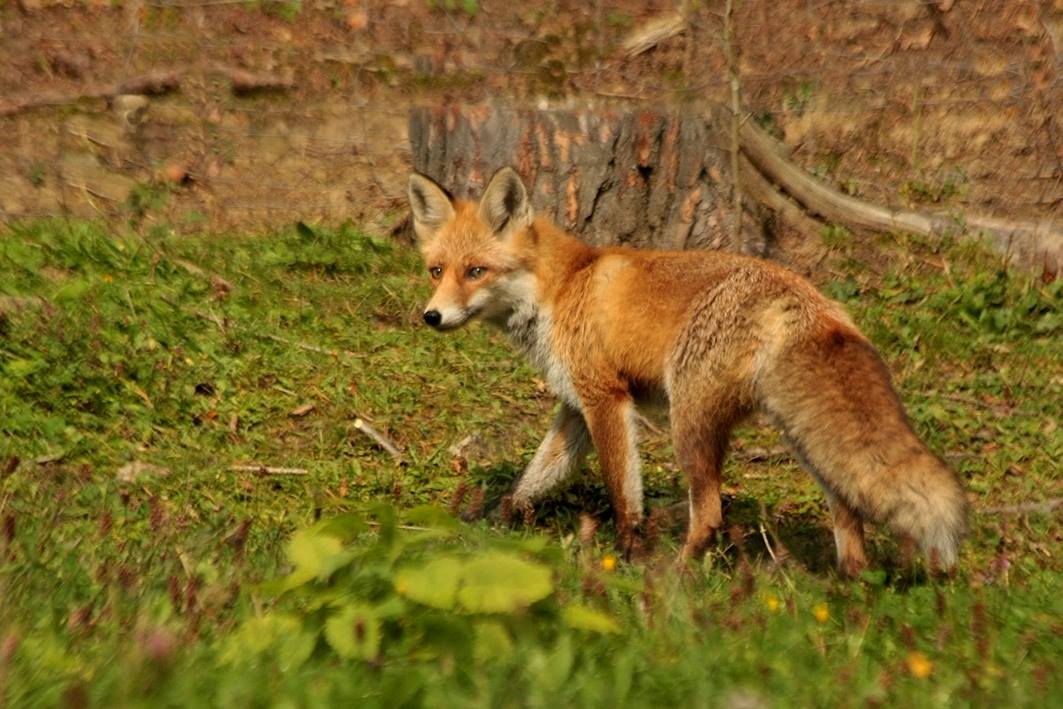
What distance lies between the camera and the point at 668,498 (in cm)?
667

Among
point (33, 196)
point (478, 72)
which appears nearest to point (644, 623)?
point (33, 196)

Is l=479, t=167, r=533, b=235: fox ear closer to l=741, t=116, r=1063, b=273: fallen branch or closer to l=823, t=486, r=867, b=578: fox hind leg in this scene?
l=823, t=486, r=867, b=578: fox hind leg

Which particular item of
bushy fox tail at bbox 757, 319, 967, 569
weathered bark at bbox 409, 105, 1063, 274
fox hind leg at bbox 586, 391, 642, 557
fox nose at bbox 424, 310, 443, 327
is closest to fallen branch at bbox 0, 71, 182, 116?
weathered bark at bbox 409, 105, 1063, 274

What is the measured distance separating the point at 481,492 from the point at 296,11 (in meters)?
8.22

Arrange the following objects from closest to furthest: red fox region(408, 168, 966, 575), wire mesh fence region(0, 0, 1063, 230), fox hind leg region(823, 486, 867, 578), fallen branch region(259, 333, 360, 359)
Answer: red fox region(408, 168, 966, 575) → fox hind leg region(823, 486, 867, 578) → fallen branch region(259, 333, 360, 359) → wire mesh fence region(0, 0, 1063, 230)

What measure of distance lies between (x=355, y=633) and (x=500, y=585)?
332mm

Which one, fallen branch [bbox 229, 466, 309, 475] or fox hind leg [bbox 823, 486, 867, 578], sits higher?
fox hind leg [bbox 823, 486, 867, 578]

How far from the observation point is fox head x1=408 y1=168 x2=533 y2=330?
614cm

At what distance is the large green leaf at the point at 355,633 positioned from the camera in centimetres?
287

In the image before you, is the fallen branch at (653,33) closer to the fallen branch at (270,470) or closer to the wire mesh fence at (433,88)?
the wire mesh fence at (433,88)

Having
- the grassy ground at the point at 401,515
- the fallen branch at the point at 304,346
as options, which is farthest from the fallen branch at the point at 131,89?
the fallen branch at the point at 304,346

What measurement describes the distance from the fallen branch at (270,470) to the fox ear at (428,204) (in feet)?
4.27

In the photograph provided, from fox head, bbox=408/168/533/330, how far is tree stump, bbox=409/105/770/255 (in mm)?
2093

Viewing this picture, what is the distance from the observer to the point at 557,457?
636 centimetres
